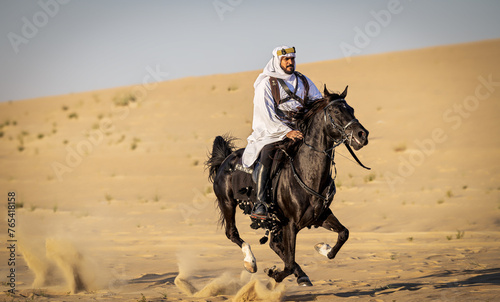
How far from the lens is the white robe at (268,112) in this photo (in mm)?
8695

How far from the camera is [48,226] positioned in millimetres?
19172

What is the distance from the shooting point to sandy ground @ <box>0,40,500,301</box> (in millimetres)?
10227

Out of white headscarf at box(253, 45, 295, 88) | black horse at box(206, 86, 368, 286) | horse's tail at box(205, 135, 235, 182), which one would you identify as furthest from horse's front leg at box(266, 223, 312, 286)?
horse's tail at box(205, 135, 235, 182)

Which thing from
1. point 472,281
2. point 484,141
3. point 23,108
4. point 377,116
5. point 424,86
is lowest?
point 472,281

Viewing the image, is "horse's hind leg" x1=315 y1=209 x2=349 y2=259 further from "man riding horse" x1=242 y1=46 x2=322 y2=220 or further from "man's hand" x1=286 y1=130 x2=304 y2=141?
"man's hand" x1=286 y1=130 x2=304 y2=141

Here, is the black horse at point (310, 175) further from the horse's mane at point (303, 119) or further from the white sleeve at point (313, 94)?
the white sleeve at point (313, 94)

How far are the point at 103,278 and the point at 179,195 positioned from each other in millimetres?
13143

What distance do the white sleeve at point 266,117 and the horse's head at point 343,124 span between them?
847 millimetres

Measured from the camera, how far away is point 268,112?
8719mm

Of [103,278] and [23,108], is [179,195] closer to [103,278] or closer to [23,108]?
[103,278]

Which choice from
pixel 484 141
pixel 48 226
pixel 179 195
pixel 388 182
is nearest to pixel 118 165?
pixel 179 195

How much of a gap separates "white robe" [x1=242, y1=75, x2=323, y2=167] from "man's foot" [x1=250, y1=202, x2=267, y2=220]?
2.52ft

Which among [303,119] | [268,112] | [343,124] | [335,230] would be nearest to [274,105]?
[268,112]

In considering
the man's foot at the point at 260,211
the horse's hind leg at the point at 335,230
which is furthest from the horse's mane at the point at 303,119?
the horse's hind leg at the point at 335,230
